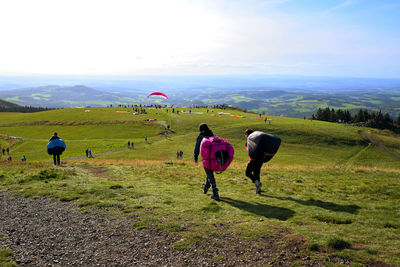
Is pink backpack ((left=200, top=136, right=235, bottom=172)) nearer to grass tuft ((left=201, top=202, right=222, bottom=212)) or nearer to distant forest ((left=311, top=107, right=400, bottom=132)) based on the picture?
grass tuft ((left=201, top=202, right=222, bottom=212))

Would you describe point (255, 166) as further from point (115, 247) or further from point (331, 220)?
point (115, 247)

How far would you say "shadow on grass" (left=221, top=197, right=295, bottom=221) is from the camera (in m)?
9.68

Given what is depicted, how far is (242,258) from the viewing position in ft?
21.3

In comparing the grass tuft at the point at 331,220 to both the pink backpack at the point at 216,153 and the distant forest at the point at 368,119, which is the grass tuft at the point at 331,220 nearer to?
the pink backpack at the point at 216,153

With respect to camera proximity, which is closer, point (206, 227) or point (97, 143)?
point (206, 227)

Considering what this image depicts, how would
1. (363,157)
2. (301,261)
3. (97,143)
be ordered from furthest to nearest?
(97,143), (363,157), (301,261)

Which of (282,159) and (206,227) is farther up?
(206,227)

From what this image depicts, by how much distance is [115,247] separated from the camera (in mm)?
7375

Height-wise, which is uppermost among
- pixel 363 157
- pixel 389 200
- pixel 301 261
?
pixel 301 261

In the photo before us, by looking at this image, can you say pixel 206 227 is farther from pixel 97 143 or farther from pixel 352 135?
pixel 352 135

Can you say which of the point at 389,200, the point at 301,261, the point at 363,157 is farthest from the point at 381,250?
the point at 363,157

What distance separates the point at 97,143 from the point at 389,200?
65.0 metres

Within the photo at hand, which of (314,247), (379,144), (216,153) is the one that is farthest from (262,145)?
(379,144)

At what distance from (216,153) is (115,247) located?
577cm
